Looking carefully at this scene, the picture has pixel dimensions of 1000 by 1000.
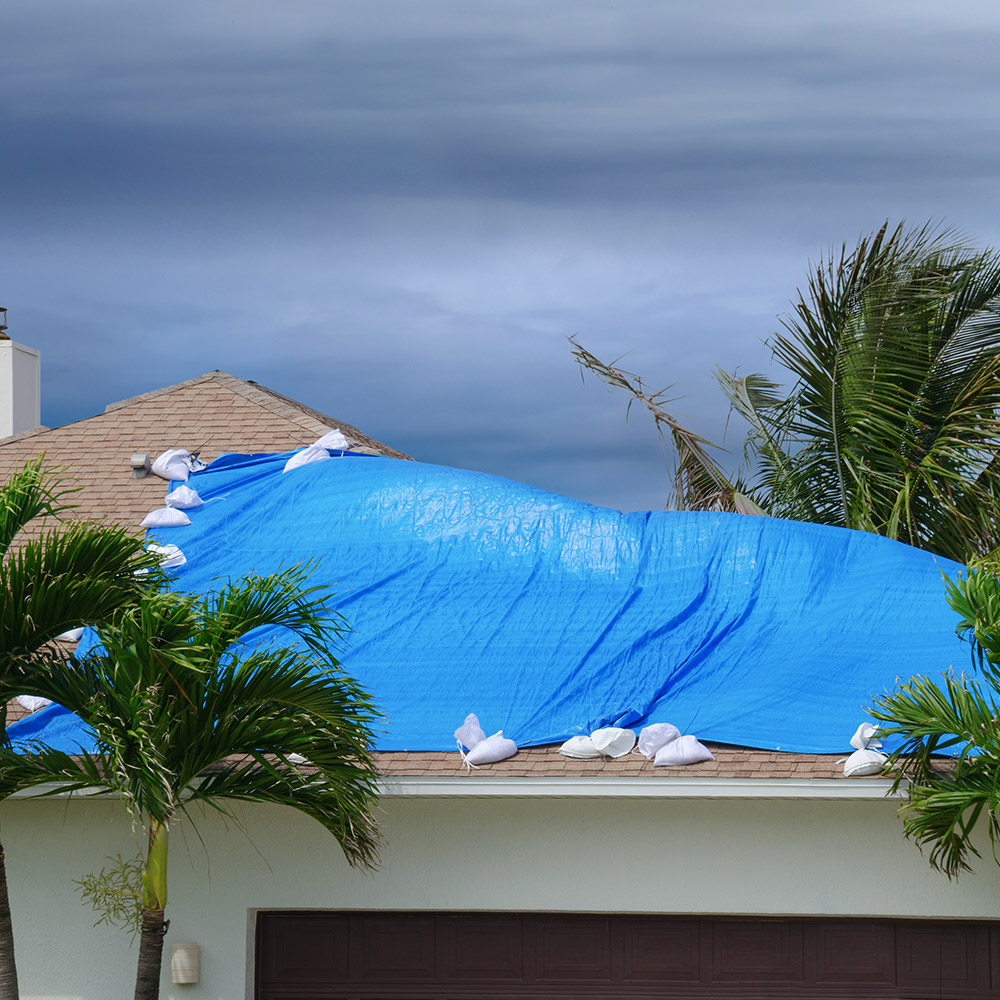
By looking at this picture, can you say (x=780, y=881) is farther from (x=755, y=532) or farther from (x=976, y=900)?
(x=755, y=532)

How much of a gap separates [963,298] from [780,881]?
337 inches

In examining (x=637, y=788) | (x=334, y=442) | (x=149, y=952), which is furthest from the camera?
(x=334, y=442)

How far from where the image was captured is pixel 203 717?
6.39m

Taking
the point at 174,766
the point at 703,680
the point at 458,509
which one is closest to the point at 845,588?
the point at 703,680

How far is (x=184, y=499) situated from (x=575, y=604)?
152 inches

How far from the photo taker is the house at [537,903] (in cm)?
831

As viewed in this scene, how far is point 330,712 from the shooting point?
6.57 m

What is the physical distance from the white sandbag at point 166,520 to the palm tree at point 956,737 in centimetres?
630

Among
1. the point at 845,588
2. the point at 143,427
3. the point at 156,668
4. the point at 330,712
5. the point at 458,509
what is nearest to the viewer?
the point at 156,668

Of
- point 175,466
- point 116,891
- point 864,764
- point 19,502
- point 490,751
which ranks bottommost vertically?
point 116,891

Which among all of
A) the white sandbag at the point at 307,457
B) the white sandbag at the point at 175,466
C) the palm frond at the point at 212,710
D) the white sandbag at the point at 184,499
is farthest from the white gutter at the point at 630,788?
the white sandbag at the point at 307,457

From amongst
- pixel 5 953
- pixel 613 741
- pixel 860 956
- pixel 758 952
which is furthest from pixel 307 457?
pixel 860 956

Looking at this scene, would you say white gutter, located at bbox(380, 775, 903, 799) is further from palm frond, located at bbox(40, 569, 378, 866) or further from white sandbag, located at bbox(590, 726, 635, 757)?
palm frond, located at bbox(40, 569, 378, 866)

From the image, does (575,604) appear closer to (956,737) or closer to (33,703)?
(956,737)
